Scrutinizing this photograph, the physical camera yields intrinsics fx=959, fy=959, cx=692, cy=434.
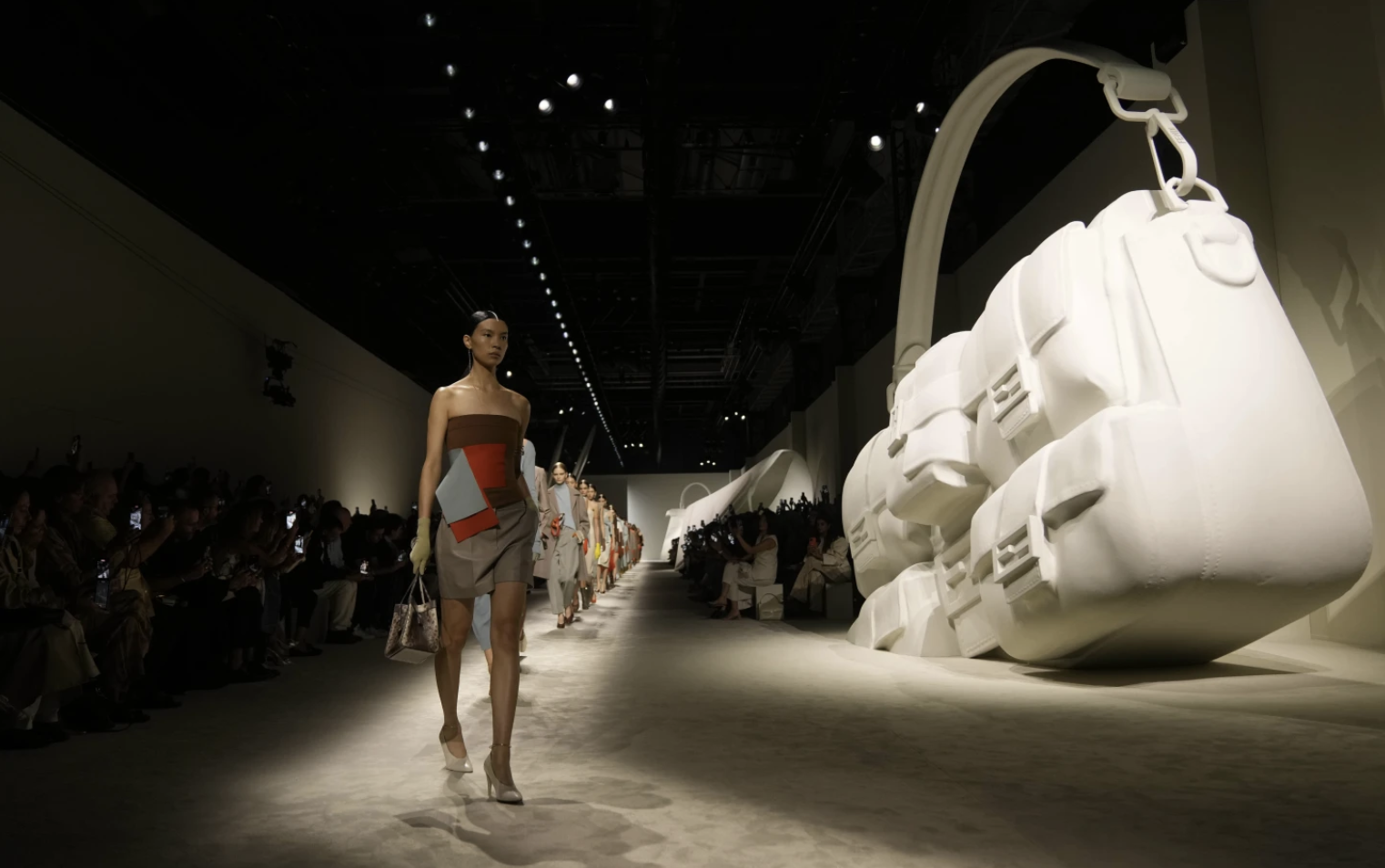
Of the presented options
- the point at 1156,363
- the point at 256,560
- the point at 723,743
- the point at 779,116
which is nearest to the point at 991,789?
the point at 723,743

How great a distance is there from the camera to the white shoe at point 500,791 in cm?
274

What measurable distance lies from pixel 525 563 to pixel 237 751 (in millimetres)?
1592

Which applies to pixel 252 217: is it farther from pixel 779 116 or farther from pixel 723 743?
pixel 723 743

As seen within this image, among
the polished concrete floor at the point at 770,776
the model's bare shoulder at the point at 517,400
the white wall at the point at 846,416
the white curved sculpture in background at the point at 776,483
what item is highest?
the white wall at the point at 846,416

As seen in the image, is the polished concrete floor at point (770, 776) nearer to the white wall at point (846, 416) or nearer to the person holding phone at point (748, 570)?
the person holding phone at point (748, 570)

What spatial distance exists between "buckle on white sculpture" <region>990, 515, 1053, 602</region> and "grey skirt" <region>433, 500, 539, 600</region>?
2770 mm

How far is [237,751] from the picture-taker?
149 inches


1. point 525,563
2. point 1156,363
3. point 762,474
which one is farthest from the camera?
point 762,474

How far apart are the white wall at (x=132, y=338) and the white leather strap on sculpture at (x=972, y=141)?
21.3ft

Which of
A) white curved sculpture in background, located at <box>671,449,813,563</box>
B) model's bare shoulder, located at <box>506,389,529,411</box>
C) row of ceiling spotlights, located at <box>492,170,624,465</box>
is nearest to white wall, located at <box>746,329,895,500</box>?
white curved sculpture in background, located at <box>671,449,813,563</box>

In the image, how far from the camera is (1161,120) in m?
5.27

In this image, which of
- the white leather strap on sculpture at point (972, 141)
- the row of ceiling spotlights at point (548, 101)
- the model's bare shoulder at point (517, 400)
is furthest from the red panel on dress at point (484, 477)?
the row of ceiling spotlights at point (548, 101)

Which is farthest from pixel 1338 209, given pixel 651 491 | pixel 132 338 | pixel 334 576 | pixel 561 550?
pixel 651 491

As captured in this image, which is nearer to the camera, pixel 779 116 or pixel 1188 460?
pixel 1188 460
